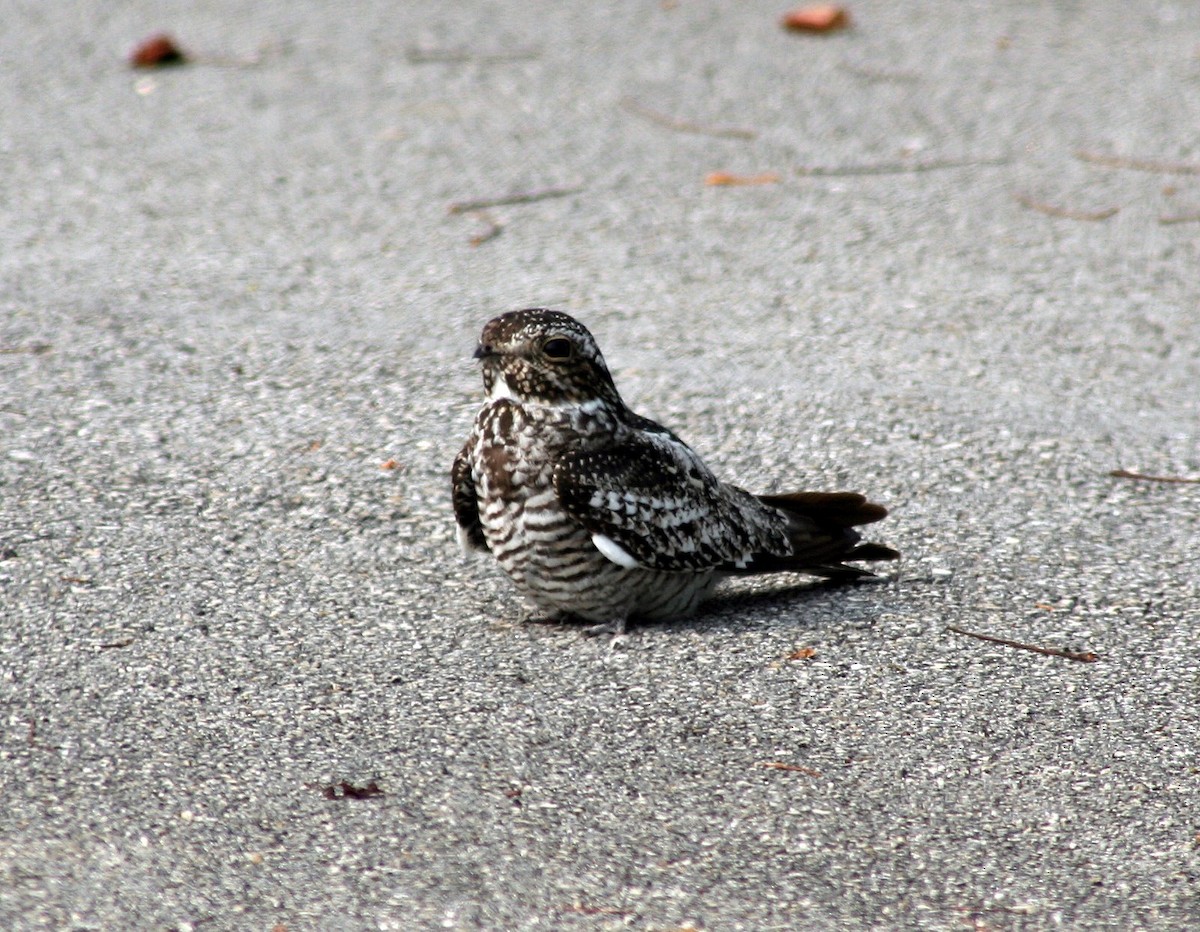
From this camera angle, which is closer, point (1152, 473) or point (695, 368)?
point (1152, 473)

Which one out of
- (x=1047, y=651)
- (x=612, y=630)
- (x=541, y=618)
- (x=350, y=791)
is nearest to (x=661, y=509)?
(x=612, y=630)

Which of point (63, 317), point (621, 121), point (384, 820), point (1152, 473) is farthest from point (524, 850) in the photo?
point (621, 121)

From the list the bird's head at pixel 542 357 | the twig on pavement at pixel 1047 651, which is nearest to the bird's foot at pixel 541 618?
the bird's head at pixel 542 357

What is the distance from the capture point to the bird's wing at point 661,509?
4.11m

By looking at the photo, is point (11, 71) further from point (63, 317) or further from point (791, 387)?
point (791, 387)

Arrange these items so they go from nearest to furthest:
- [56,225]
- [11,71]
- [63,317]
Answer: [63,317], [56,225], [11,71]

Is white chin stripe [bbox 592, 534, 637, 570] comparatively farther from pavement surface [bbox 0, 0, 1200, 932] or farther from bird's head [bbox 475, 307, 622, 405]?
bird's head [bbox 475, 307, 622, 405]

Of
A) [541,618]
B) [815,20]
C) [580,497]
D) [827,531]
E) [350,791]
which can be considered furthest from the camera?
[815,20]

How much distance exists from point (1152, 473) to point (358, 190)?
406 centimetres

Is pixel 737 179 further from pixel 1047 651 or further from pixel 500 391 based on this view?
pixel 1047 651

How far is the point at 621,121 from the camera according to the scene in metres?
8.34

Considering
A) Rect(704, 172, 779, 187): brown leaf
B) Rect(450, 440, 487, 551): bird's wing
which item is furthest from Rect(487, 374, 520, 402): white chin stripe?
Rect(704, 172, 779, 187): brown leaf

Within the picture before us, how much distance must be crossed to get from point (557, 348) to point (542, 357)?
5cm

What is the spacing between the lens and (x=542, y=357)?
416cm
